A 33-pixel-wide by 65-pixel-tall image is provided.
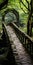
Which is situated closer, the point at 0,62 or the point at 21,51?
the point at 21,51

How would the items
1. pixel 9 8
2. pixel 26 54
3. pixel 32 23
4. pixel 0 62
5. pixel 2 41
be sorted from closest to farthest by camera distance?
pixel 26 54
pixel 0 62
pixel 32 23
pixel 2 41
pixel 9 8

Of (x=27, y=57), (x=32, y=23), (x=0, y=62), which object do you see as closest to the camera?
(x=27, y=57)

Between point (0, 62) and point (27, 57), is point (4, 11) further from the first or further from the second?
point (27, 57)

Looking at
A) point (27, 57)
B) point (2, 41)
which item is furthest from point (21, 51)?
point (2, 41)

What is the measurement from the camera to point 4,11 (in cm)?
3005

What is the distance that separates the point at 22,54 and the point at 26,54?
8.1 inches

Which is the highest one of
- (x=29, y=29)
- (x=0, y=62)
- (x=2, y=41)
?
(x=29, y=29)

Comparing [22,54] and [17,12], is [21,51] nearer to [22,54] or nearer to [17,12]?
[22,54]

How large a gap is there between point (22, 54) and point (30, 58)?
839 mm

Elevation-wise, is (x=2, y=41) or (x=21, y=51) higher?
(x=21, y=51)

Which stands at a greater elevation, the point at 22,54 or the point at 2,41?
the point at 22,54

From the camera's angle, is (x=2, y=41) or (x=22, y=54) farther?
(x=2, y=41)

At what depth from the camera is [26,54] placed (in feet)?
29.2

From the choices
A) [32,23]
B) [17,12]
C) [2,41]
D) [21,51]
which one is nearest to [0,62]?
[21,51]
